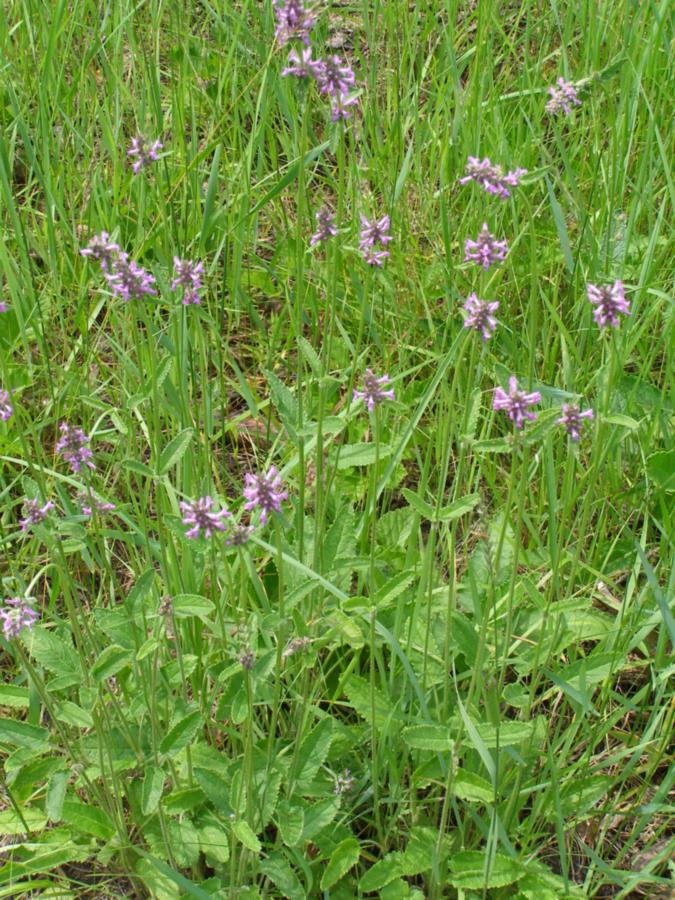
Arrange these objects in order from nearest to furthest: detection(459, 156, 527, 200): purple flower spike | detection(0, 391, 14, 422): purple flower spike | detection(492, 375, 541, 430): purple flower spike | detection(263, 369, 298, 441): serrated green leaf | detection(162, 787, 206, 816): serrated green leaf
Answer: detection(492, 375, 541, 430): purple flower spike → detection(459, 156, 527, 200): purple flower spike → detection(0, 391, 14, 422): purple flower spike → detection(162, 787, 206, 816): serrated green leaf → detection(263, 369, 298, 441): serrated green leaf

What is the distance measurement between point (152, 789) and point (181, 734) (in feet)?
0.43

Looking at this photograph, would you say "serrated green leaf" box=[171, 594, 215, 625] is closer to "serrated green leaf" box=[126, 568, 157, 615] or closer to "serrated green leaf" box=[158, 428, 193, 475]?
"serrated green leaf" box=[126, 568, 157, 615]

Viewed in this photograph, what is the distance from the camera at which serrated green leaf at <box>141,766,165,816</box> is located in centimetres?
207

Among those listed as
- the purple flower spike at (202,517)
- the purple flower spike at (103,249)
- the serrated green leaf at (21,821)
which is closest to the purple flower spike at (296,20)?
the purple flower spike at (103,249)

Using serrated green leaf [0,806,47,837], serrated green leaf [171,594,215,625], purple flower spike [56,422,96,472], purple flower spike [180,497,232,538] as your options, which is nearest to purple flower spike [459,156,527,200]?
purple flower spike [180,497,232,538]

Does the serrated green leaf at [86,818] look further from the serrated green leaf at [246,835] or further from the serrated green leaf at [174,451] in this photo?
the serrated green leaf at [174,451]

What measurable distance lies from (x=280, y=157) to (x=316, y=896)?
2980mm

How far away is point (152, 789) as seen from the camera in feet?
6.83

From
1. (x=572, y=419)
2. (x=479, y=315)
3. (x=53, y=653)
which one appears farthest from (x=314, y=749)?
(x=479, y=315)

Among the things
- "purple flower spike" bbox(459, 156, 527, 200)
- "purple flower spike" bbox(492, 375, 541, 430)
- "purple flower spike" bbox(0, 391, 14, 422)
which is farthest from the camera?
"purple flower spike" bbox(0, 391, 14, 422)

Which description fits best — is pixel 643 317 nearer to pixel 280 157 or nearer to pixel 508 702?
pixel 508 702

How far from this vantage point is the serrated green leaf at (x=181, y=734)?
7.02 feet

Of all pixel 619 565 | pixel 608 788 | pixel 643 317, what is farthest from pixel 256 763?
pixel 643 317

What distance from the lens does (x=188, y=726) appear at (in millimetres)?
2148
